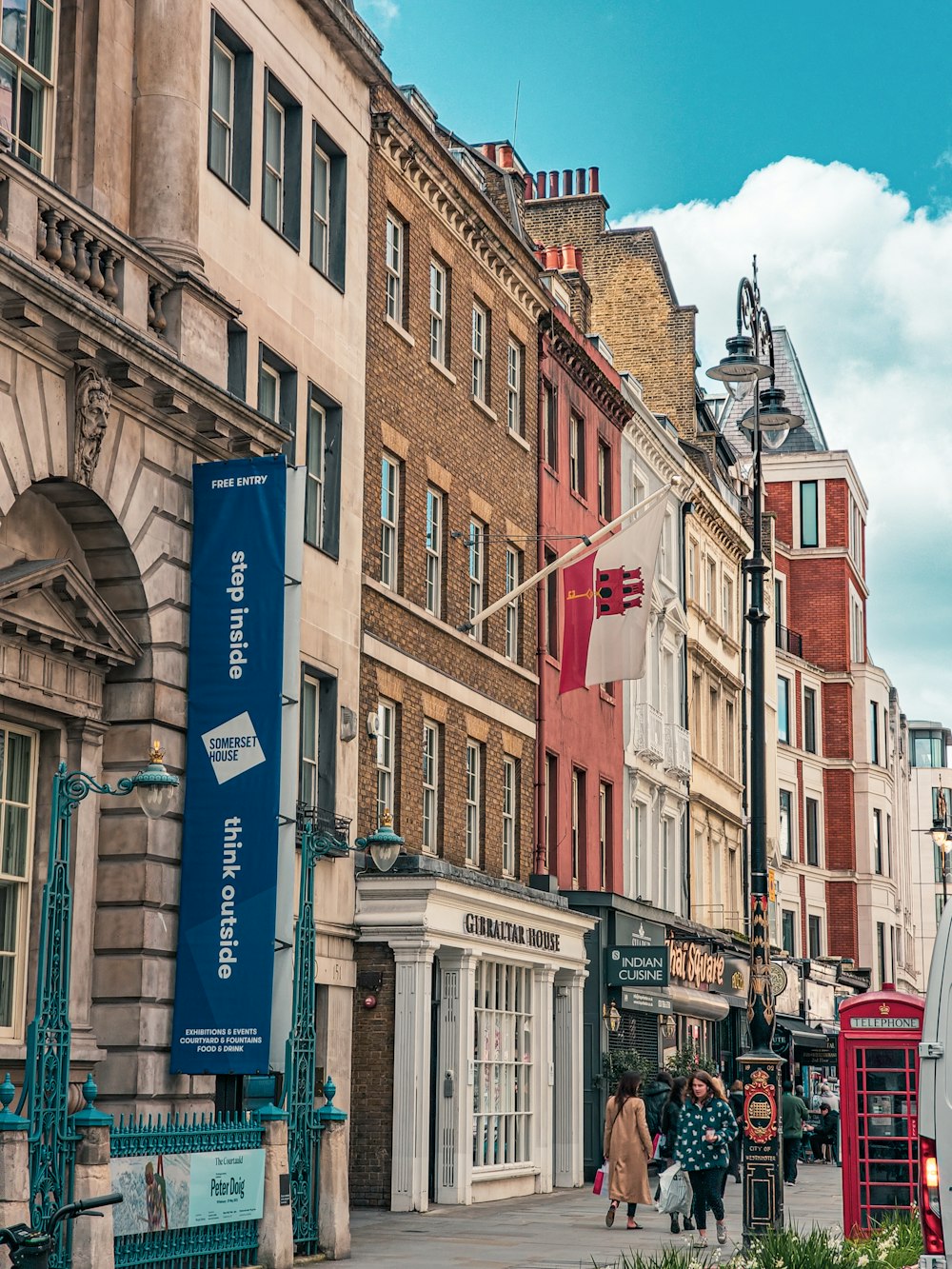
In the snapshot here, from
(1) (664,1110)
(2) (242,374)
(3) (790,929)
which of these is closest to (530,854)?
(1) (664,1110)

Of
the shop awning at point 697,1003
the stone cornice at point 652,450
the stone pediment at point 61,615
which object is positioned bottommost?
the shop awning at point 697,1003

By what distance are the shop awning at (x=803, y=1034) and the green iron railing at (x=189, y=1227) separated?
33711 millimetres

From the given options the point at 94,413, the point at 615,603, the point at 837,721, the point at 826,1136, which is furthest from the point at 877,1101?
the point at 837,721

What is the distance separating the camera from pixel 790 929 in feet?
207

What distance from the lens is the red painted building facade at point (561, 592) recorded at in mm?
31750

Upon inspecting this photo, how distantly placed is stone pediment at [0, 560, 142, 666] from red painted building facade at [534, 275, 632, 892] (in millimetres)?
13851

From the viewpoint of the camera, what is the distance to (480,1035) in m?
25.0

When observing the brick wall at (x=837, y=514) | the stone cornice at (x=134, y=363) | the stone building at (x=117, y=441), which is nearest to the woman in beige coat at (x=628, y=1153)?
the stone building at (x=117, y=441)

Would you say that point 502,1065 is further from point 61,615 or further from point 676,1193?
point 61,615

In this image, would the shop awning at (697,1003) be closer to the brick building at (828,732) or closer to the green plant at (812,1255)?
the green plant at (812,1255)

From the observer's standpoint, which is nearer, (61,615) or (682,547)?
(61,615)

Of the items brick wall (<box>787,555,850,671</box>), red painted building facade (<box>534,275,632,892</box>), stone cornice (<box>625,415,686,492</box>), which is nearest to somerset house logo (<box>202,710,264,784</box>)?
red painted building facade (<box>534,275,632,892</box>)

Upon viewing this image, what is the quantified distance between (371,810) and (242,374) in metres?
6.04

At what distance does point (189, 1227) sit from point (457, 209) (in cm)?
1689
